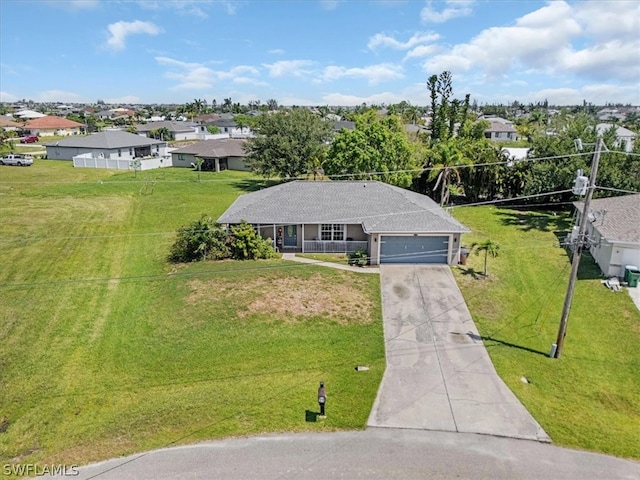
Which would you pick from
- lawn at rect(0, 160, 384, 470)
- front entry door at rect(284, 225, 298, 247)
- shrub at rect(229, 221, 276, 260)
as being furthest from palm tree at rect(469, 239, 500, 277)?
shrub at rect(229, 221, 276, 260)

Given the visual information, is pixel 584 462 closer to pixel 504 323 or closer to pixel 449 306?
pixel 504 323

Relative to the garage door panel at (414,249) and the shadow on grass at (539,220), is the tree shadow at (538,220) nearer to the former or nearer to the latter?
the shadow on grass at (539,220)

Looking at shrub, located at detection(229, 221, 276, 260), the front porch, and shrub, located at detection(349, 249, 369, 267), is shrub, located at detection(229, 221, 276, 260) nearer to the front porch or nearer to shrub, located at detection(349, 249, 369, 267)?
the front porch

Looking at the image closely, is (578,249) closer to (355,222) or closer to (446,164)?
(355,222)

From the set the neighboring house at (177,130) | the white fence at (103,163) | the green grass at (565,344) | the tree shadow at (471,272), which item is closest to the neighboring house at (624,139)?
the green grass at (565,344)

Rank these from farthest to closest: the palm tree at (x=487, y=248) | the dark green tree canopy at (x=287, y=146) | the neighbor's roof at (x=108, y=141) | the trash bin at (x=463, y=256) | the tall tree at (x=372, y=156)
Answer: the neighbor's roof at (x=108, y=141) → the dark green tree canopy at (x=287, y=146) → the tall tree at (x=372, y=156) → the trash bin at (x=463, y=256) → the palm tree at (x=487, y=248)

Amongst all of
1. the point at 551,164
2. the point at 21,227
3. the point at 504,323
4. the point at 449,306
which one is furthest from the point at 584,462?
the point at 21,227
